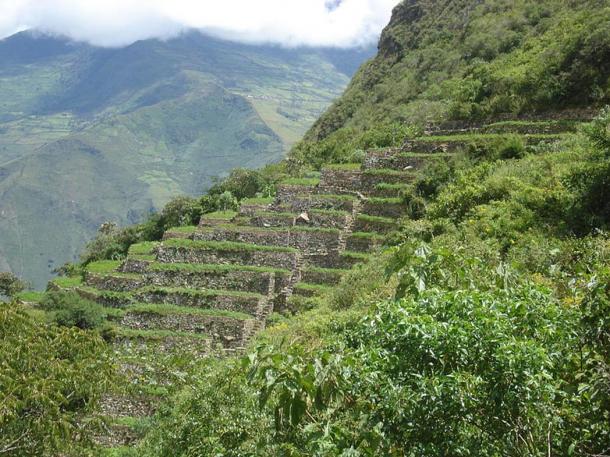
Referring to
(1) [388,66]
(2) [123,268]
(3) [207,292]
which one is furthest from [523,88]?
(1) [388,66]

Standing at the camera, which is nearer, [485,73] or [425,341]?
[425,341]

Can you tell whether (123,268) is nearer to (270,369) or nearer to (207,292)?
(207,292)

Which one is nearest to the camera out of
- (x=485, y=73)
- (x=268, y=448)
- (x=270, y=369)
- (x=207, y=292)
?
(x=270, y=369)

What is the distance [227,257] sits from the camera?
89.2 ft

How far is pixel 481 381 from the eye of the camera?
6.04 metres

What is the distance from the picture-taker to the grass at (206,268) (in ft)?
84.9

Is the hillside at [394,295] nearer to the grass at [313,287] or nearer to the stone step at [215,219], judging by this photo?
the grass at [313,287]

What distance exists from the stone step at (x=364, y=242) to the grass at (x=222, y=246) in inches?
92.6

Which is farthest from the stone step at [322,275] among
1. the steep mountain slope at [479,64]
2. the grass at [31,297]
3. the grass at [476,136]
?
the grass at [31,297]

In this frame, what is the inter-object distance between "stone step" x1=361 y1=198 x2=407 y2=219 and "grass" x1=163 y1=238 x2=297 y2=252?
439cm

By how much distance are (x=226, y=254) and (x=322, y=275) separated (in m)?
4.18

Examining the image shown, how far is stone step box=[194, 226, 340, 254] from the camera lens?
89.2 ft

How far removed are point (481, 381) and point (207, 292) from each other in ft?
64.7

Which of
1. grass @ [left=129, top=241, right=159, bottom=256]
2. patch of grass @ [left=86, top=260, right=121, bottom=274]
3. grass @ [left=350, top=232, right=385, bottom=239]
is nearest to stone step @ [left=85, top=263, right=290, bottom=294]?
grass @ [left=350, top=232, right=385, bottom=239]
